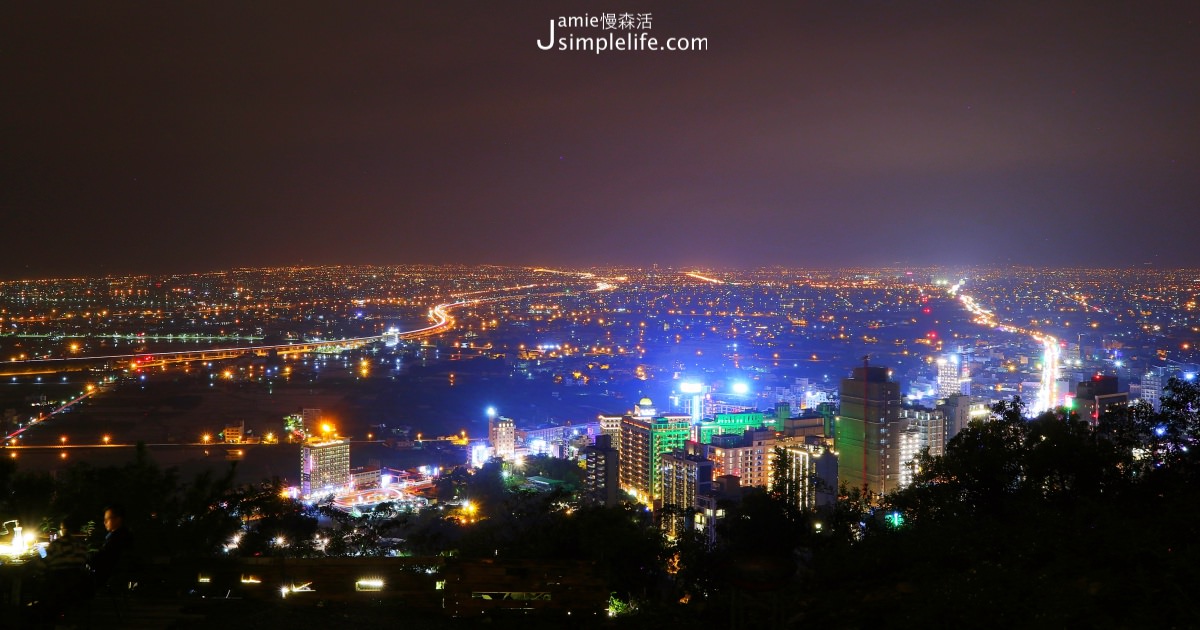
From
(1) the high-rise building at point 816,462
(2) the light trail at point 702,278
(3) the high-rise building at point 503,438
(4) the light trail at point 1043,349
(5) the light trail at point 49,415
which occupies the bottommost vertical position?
(3) the high-rise building at point 503,438

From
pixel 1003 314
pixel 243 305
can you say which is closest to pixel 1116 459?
pixel 1003 314

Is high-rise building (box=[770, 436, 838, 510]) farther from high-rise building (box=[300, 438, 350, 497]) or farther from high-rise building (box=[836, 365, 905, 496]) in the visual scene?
high-rise building (box=[300, 438, 350, 497])

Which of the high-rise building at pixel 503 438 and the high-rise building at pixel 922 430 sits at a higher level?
the high-rise building at pixel 922 430

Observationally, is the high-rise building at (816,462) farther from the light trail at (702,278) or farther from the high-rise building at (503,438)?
the light trail at (702,278)

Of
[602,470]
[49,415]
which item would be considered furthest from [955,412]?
[49,415]

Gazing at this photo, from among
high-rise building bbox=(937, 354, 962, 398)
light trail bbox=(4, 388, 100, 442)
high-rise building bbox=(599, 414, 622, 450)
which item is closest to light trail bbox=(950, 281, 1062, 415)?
high-rise building bbox=(937, 354, 962, 398)

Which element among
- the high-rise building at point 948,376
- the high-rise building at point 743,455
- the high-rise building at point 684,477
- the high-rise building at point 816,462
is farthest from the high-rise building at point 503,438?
the high-rise building at point 948,376
